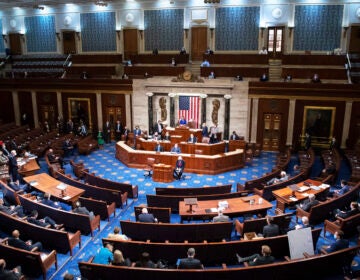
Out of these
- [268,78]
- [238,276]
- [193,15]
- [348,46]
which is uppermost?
[193,15]

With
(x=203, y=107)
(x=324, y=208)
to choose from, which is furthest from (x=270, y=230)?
(x=203, y=107)

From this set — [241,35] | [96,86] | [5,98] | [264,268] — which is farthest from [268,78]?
[5,98]

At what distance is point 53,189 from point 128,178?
3648 millimetres

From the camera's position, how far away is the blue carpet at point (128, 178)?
26.4ft

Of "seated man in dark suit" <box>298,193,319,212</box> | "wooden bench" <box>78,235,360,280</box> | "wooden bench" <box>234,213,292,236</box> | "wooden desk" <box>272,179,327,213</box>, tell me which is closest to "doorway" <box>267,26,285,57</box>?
"wooden desk" <box>272,179,327,213</box>

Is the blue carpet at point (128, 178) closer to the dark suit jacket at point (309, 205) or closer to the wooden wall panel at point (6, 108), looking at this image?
the dark suit jacket at point (309, 205)

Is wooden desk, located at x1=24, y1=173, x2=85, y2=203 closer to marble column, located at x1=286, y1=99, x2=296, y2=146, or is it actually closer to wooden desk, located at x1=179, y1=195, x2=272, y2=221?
wooden desk, located at x1=179, y1=195, x2=272, y2=221

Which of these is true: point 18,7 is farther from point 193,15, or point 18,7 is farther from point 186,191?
point 186,191

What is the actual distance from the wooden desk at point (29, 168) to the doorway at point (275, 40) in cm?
1386

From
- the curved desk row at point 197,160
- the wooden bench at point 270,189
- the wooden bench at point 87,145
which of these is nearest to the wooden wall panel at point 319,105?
the curved desk row at point 197,160

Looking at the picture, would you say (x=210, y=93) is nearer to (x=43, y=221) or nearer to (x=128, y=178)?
(x=128, y=178)

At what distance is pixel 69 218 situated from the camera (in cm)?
860

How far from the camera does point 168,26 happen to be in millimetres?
21875

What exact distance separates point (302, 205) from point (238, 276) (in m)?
4.20
